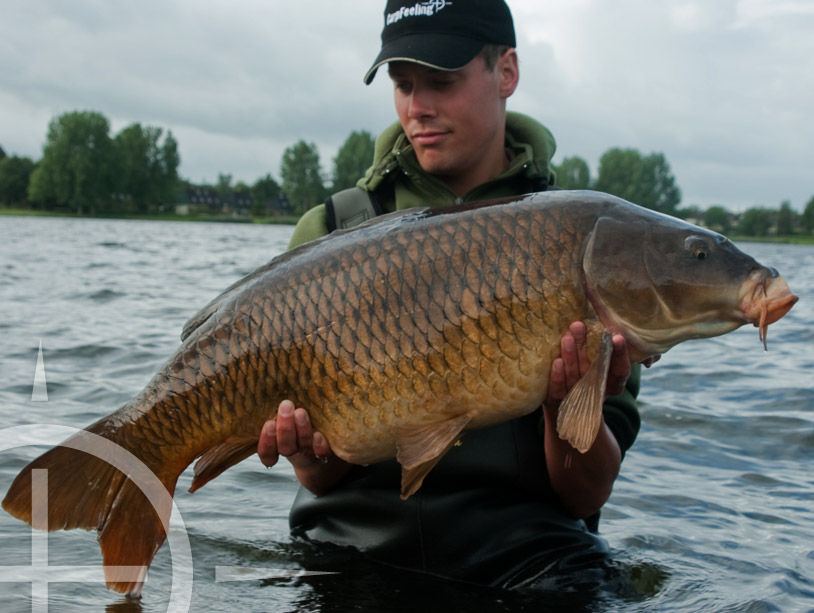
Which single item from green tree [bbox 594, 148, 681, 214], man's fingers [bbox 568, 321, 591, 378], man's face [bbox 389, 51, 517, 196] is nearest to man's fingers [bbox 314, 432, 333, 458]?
man's fingers [bbox 568, 321, 591, 378]

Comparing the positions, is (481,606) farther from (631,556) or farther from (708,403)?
(708,403)

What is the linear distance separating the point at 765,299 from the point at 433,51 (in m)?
1.38

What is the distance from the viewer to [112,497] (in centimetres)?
267

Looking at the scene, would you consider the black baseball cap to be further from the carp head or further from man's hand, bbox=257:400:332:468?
man's hand, bbox=257:400:332:468

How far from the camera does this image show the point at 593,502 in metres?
3.20

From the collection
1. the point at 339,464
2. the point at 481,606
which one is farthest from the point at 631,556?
the point at 339,464

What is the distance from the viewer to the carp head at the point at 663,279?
2512 mm

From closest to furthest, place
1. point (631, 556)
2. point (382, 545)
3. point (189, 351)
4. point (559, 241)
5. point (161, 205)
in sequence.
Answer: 1. point (559, 241)
2. point (189, 351)
3. point (382, 545)
4. point (631, 556)
5. point (161, 205)

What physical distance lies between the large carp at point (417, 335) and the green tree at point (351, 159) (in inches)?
2714

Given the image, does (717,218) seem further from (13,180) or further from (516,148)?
(516,148)

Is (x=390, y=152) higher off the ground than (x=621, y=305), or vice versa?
(x=390, y=152)

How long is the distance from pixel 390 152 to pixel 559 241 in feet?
3.81

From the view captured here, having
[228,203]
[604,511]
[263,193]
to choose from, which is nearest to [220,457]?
[604,511]

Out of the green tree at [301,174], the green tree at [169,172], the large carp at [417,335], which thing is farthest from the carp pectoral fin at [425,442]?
the green tree at [301,174]
